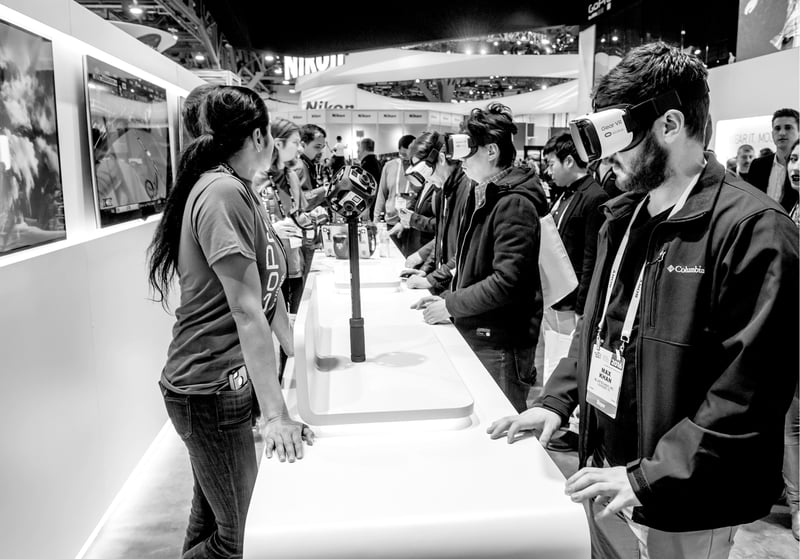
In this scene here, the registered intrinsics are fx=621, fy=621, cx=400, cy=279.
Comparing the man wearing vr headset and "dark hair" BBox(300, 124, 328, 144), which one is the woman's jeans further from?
"dark hair" BBox(300, 124, 328, 144)

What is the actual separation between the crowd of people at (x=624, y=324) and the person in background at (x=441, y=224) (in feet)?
1.98

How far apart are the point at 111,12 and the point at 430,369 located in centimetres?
1662

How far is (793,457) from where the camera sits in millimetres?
2641

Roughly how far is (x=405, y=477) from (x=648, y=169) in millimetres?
705

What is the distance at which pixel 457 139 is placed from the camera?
2.20 metres

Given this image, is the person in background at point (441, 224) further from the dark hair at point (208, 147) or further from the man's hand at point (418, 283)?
the dark hair at point (208, 147)

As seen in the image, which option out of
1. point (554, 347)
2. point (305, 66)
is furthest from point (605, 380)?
point (305, 66)

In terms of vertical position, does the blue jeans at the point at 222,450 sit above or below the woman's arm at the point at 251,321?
below

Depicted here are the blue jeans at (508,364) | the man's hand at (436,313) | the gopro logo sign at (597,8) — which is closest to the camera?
the man's hand at (436,313)

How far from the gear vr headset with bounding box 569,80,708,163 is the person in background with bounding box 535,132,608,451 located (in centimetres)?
208

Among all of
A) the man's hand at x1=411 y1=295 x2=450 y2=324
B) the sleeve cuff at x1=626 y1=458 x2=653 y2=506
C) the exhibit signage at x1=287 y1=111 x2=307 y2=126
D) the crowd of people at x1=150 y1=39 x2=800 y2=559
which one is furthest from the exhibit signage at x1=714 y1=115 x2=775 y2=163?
the exhibit signage at x1=287 y1=111 x2=307 y2=126

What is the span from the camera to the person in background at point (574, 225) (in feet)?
10.5

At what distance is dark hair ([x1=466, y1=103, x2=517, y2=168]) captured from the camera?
2248 mm

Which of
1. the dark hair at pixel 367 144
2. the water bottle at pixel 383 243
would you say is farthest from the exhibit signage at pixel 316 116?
the water bottle at pixel 383 243
